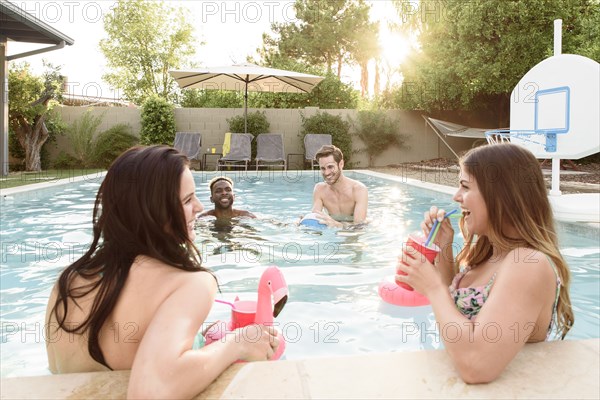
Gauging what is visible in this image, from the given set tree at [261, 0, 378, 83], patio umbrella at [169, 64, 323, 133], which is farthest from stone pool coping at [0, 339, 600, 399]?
tree at [261, 0, 378, 83]

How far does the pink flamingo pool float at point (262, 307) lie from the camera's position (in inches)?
79.7

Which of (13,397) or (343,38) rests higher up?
(343,38)

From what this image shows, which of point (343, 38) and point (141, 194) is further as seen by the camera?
point (343, 38)

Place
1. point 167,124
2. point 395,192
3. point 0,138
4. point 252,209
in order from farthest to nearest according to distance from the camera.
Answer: point 167,124 < point 0,138 < point 395,192 < point 252,209

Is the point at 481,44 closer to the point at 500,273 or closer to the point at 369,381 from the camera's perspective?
the point at 500,273

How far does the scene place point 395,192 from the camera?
9.77m

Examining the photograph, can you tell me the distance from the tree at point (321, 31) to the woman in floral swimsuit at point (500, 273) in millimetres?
27045

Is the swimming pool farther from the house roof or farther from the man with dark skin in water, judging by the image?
the house roof

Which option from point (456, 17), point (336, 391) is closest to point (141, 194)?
point (336, 391)

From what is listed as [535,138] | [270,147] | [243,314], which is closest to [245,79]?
[270,147]

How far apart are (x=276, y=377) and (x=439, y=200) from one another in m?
7.02

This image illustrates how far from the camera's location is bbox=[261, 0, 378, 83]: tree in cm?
2797

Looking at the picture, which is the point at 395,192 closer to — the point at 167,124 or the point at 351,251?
the point at 351,251

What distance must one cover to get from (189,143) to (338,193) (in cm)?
880
